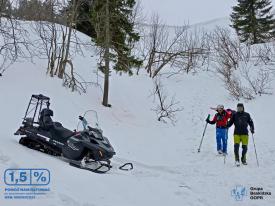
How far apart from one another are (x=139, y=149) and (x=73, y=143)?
14.6 ft

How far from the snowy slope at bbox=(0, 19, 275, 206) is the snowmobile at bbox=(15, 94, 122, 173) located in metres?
0.43

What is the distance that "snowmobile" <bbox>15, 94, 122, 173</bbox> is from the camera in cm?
816

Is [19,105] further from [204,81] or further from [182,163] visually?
[204,81]

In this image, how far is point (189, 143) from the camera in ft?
48.6

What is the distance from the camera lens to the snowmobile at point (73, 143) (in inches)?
321

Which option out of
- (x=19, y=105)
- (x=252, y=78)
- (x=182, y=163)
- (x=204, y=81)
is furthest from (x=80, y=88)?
(x=204, y=81)

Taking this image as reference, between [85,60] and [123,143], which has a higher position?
[85,60]

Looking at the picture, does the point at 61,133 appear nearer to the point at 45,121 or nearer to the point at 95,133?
the point at 45,121

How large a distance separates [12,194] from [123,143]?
768 cm

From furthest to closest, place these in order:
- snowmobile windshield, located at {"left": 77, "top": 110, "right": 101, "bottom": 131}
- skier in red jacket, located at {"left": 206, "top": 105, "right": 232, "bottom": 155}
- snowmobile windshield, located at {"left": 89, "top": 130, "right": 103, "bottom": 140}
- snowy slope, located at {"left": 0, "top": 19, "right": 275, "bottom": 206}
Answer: skier in red jacket, located at {"left": 206, "top": 105, "right": 232, "bottom": 155} < snowmobile windshield, located at {"left": 77, "top": 110, "right": 101, "bottom": 131} < snowmobile windshield, located at {"left": 89, "top": 130, "right": 103, "bottom": 140} < snowy slope, located at {"left": 0, "top": 19, "right": 275, "bottom": 206}

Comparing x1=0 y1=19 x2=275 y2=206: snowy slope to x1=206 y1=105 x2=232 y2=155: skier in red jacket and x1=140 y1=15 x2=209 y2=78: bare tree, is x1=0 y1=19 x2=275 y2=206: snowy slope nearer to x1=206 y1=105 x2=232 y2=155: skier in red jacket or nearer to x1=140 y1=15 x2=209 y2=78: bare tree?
x1=206 y1=105 x2=232 y2=155: skier in red jacket

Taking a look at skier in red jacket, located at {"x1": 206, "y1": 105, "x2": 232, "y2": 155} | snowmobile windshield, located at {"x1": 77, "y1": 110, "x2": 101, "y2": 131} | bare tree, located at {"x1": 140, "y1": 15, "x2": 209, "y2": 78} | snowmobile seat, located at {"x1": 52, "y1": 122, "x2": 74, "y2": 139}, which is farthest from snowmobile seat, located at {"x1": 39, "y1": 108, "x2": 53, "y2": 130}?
bare tree, located at {"x1": 140, "y1": 15, "x2": 209, "y2": 78}

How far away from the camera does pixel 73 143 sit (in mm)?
8398

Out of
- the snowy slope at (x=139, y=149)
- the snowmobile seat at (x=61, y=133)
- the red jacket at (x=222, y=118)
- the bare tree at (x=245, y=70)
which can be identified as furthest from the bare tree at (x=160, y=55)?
the snowmobile seat at (x=61, y=133)
